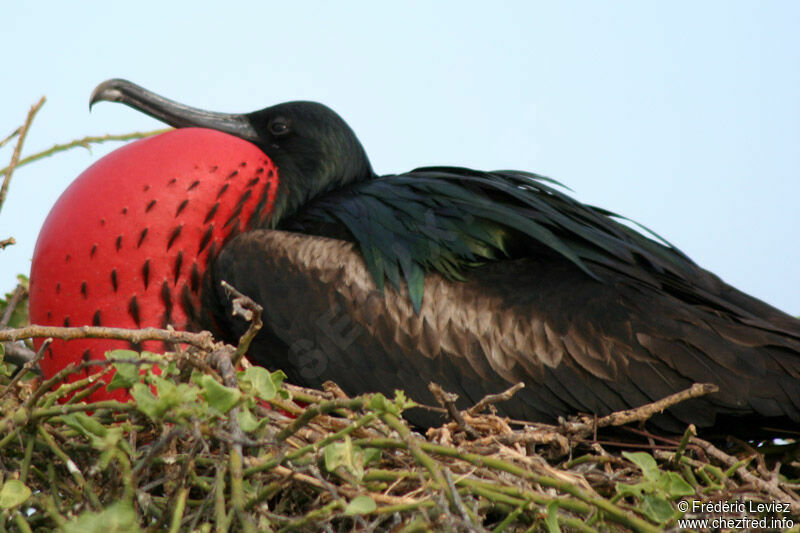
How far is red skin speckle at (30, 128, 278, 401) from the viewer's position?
5.76ft

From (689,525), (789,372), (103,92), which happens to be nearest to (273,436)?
(689,525)

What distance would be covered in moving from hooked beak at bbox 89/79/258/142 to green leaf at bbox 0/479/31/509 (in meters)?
1.29

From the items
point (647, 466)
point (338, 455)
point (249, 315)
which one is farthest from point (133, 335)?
point (647, 466)

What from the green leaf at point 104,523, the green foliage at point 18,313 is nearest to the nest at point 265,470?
the green leaf at point 104,523

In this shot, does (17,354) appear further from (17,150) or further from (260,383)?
(260,383)

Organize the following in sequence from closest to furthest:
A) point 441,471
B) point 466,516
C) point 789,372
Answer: point 466,516 < point 441,471 < point 789,372

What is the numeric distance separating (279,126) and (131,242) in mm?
606

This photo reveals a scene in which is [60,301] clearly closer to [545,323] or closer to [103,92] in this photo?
[103,92]

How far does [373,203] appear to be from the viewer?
1.98 metres

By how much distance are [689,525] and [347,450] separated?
546 mm

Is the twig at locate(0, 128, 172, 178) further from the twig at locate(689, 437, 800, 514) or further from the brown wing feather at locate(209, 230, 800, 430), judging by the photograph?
the twig at locate(689, 437, 800, 514)

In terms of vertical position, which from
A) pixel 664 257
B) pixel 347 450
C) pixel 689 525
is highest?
pixel 664 257

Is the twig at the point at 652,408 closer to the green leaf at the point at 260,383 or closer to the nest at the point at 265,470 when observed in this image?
the nest at the point at 265,470

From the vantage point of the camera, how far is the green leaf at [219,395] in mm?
1007
